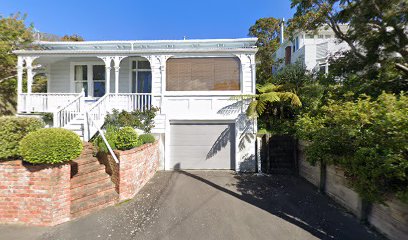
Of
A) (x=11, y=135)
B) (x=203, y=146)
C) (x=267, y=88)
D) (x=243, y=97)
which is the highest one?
(x=267, y=88)

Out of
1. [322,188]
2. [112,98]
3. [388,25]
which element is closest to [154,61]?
[112,98]

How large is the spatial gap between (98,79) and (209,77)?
5957mm

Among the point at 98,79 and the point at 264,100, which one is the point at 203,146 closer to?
the point at 264,100

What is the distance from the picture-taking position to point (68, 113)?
7.14 meters

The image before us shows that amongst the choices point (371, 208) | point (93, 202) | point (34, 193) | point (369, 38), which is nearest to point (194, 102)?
point (93, 202)

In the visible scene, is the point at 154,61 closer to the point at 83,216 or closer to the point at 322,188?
the point at 83,216

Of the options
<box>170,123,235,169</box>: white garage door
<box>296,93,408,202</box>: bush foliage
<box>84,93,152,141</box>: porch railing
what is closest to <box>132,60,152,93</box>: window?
<box>84,93,152,141</box>: porch railing

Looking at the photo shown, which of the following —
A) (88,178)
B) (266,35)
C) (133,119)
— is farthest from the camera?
(266,35)

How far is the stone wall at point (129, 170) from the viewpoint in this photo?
5246 mm

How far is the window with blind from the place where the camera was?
8.80 metres

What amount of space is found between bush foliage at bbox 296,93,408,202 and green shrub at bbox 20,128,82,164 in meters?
5.75

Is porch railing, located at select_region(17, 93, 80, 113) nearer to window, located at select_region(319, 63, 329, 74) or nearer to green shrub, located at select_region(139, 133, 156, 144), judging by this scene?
green shrub, located at select_region(139, 133, 156, 144)

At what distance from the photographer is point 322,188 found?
609 centimetres

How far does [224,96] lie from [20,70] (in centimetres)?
901
